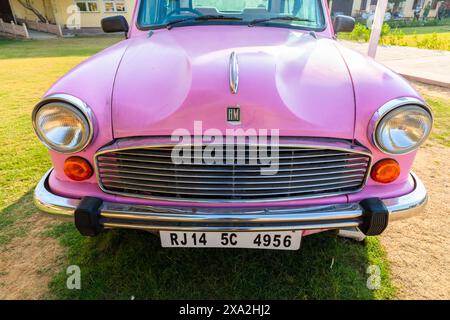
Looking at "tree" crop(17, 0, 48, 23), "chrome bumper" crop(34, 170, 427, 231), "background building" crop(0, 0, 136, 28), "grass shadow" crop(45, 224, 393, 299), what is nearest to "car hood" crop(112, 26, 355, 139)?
"chrome bumper" crop(34, 170, 427, 231)

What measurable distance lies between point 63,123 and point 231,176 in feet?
2.90

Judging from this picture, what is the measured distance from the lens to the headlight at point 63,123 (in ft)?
5.07

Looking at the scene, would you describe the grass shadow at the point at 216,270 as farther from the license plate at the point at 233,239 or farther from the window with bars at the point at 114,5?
the window with bars at the point at 114,5

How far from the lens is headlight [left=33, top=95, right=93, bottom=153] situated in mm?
1544

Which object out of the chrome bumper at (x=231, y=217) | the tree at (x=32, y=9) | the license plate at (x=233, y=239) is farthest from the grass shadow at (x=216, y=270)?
the tree at (x=32, y=9)

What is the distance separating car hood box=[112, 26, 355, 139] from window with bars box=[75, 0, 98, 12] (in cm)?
2159

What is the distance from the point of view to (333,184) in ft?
5.41

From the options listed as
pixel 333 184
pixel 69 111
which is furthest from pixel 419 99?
pixel 69 111

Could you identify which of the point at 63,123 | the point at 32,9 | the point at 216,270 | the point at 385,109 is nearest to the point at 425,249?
the point at 385,109

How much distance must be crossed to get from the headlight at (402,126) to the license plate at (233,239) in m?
0.64

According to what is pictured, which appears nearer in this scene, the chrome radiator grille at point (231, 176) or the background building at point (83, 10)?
the chrome radiator grille at point (231, 176)

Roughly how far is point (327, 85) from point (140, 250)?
→ 63.9 inches

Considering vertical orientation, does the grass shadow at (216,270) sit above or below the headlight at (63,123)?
below

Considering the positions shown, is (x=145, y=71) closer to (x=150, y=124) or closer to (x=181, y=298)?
(x=150, y=124)
